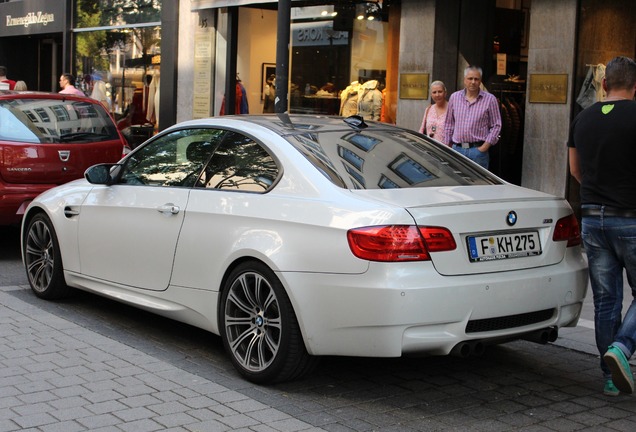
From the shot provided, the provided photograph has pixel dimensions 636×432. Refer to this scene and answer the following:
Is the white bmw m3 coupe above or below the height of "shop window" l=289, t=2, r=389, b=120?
below

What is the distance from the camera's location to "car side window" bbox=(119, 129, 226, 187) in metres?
6.41

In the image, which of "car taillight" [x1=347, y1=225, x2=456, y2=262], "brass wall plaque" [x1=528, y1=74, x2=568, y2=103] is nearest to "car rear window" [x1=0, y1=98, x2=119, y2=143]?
"brass wall plaque" [x1=528, y1=74, x2=568, y2=103]

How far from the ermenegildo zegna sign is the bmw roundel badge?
18198 millimetres

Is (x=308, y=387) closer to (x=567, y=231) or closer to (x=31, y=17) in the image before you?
(x=567, y=231)

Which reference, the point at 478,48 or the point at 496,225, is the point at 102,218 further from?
the point at 478,48

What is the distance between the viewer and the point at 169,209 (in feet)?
20.7

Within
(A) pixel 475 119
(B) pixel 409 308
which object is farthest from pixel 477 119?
(B) pixel 409 308

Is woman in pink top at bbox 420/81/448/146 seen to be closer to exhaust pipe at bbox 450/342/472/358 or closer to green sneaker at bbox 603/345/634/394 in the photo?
green sneaker at bbox 603/345/634/394

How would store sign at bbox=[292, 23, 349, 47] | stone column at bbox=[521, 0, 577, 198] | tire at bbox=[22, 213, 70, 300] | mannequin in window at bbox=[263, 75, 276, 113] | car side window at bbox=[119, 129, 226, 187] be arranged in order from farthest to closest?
mannequin in window at bbox=[263, 75, 276, 113] < store sign at bbox=[292, 23, 349, 47] < stone column at bbox=[521, 0, 577, 198] < tire at bbox=[22, 213, 70, 300] < car side window at bbox=[119, 129, 226, 187]

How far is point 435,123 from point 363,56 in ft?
11.7

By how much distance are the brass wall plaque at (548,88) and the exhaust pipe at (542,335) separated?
5962mm

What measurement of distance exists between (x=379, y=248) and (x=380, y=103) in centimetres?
892

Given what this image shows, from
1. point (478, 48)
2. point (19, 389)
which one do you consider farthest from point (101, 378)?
point (478, 48)

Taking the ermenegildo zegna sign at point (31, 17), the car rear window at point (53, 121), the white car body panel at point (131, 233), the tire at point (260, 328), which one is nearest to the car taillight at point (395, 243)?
the tire at point (260, 328)
